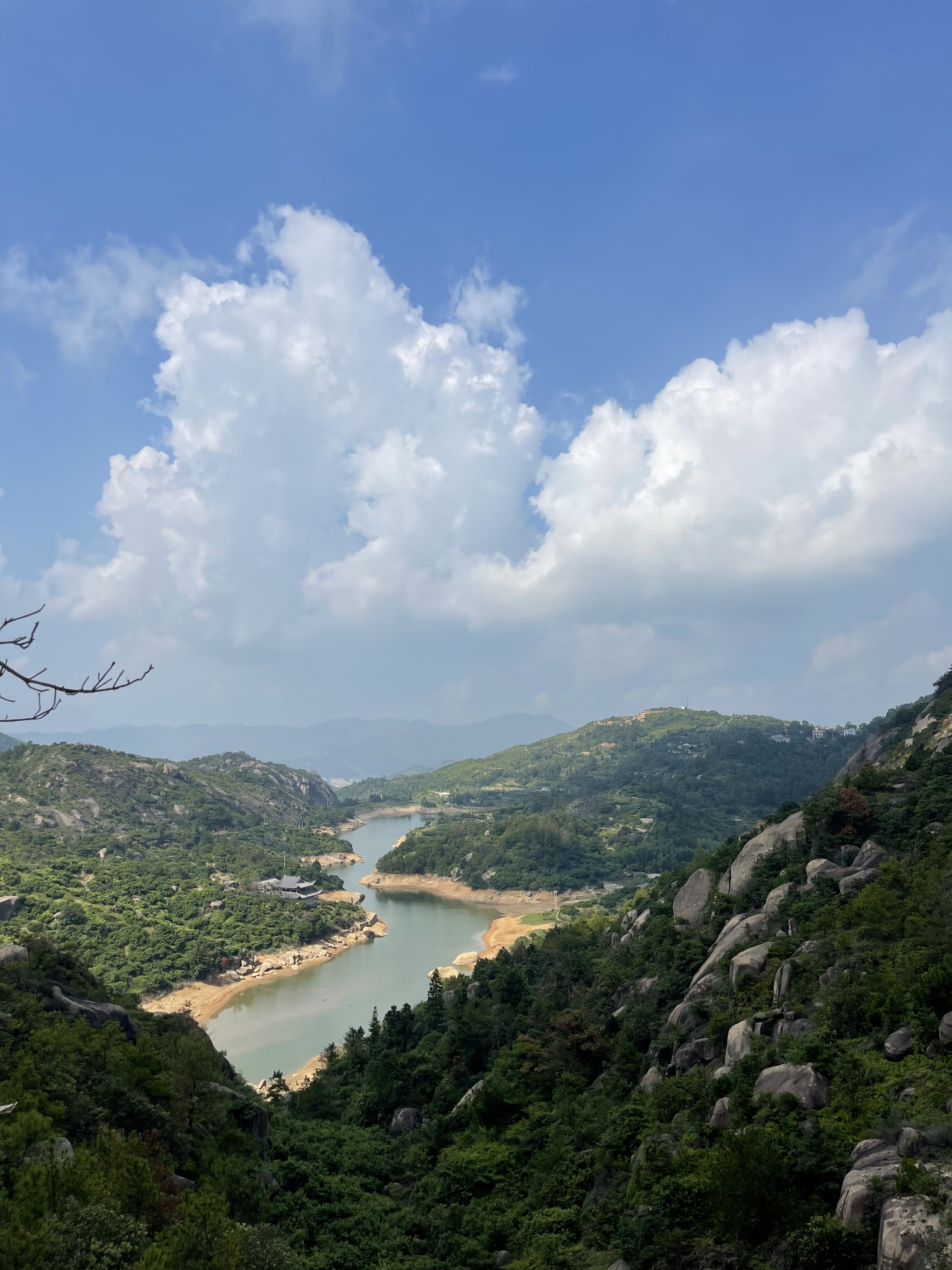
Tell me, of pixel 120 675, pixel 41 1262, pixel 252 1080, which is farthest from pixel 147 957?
pixel 120 675

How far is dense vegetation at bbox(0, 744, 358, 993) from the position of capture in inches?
1986

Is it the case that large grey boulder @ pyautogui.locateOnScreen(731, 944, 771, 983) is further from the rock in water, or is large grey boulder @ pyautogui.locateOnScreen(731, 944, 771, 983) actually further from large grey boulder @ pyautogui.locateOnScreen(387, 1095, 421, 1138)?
the rock in water

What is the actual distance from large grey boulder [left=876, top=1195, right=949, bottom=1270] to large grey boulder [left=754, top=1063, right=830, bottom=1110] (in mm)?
3683

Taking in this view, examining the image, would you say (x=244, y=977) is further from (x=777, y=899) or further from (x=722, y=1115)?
(x=722, y=1115)

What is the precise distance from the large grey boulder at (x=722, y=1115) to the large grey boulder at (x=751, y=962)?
572cm

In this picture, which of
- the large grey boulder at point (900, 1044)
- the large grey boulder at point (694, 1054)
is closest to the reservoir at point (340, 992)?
the large grey boulder at point (694, 1054)

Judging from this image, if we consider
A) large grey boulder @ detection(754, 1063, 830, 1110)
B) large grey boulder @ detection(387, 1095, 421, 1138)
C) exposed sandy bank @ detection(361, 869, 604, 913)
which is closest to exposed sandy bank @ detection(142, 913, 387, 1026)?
exposed sandy bank @ detection(361, 869, 604, 913)

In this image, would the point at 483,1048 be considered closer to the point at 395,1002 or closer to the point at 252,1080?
the point at 252,1080

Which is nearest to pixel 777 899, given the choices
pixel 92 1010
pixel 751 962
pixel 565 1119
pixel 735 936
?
pixel 735 936

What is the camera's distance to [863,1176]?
8.37m

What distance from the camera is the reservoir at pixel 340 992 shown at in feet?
134

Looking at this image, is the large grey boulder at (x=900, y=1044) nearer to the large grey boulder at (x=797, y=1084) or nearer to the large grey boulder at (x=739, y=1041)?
the large grey boulder at (x=797, y=1084)

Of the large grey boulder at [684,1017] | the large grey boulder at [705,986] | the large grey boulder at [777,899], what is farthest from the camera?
the large grey boulder at [777,899]

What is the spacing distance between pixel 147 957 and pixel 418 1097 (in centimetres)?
3408
